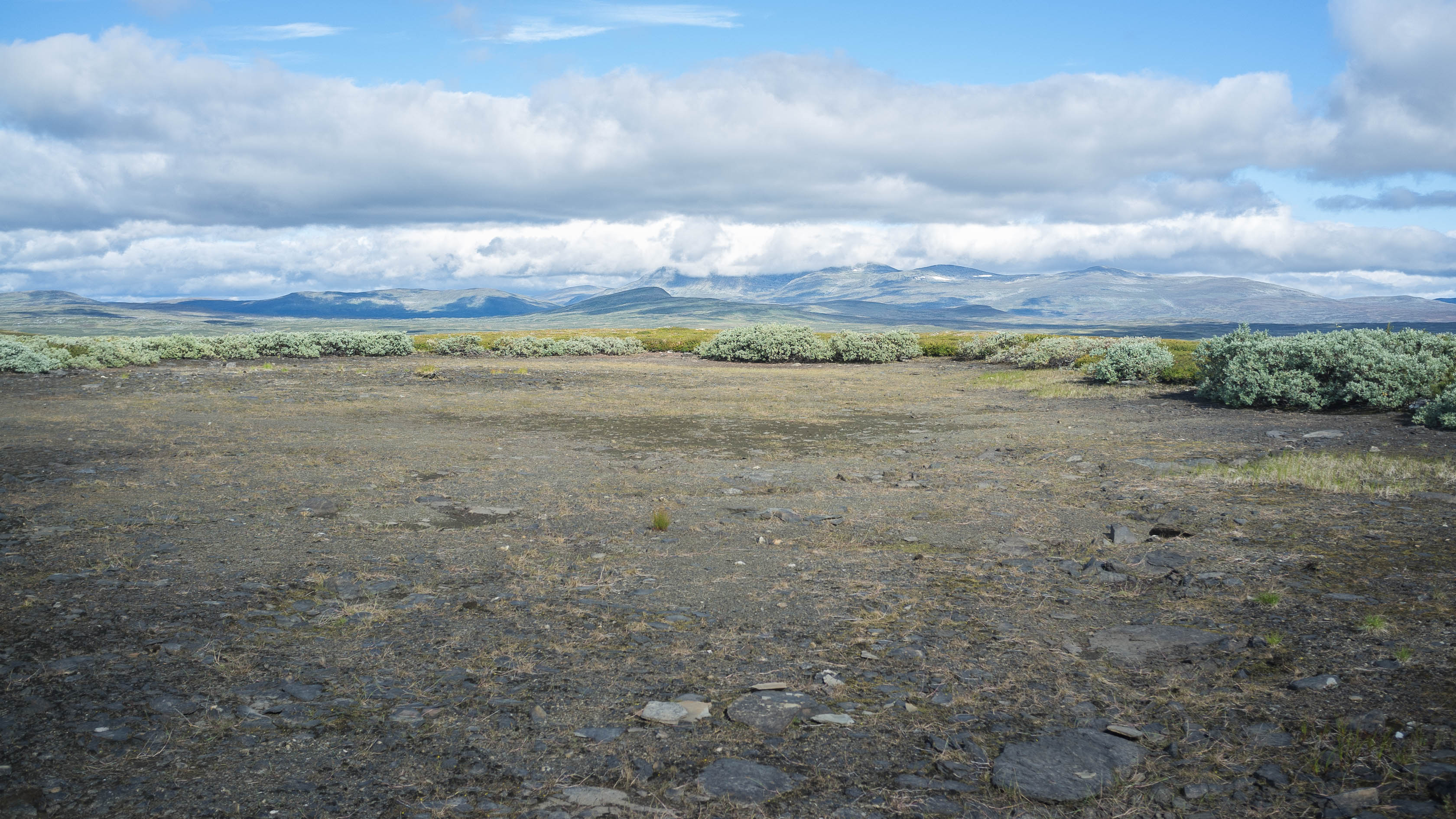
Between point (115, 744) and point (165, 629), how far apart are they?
1.77 meters

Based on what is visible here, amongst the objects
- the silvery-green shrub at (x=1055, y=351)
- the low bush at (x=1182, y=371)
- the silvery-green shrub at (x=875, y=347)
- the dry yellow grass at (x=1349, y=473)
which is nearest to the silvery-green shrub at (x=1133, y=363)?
the low bush at (x=1182, y=371)

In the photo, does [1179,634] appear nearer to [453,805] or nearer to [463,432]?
[453,805]

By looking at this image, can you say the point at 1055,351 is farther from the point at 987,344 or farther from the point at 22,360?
the point at 22,360

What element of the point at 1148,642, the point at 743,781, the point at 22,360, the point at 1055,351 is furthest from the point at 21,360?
the point at 1055,351

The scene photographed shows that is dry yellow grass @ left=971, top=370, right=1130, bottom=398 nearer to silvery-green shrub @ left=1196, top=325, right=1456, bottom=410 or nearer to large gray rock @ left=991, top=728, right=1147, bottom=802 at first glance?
silvery-green shrub @ left=1196, top=325, right=1456, bottom=410

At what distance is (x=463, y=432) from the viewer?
1622 cm

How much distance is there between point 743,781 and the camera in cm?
388

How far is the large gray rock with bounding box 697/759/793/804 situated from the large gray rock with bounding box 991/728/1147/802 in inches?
42.8

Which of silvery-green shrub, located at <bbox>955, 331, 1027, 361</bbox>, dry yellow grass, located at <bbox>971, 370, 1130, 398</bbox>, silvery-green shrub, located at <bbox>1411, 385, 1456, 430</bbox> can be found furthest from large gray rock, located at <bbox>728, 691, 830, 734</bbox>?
silvery-green shrub, located at <bbox>955, 331, 1027, 361</bbox>

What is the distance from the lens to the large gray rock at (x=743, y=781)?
3754mm

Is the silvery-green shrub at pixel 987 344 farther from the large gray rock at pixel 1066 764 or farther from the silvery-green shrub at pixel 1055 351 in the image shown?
the large gray rock at pixel 1066 764

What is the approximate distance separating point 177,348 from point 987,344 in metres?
40.2

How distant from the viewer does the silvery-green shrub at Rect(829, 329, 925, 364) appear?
42406 mm

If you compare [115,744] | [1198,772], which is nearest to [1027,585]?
[1198,772]
